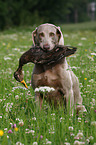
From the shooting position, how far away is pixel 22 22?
29453 mm

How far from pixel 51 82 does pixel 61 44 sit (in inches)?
21.9

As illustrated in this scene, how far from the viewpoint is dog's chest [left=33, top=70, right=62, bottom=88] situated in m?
3.28

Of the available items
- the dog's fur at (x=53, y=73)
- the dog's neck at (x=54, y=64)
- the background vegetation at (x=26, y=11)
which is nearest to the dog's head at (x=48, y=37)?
the dog's fur at (x=53, y=73)

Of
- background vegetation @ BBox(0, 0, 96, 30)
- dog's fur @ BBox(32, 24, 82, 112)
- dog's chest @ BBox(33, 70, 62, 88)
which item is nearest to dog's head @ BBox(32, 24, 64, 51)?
dog's fur @ BBox(32, 24, 82, 112)

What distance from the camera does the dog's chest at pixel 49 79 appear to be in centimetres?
328

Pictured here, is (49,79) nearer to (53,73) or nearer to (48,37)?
(53,73)

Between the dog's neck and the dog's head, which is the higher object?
the dog's head

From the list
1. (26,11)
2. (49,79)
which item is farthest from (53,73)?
(26,11)

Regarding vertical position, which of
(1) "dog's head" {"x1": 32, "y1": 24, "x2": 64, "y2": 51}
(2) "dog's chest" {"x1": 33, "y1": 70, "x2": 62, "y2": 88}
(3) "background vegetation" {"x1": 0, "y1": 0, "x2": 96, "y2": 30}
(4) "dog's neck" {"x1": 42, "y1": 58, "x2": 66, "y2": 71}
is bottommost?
(2) "dog's chest" {"x1": 33, "y1": 70, "x2": 62, "y2": 88}

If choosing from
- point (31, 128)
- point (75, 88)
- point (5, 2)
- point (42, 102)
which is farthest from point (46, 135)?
point (5, 2)

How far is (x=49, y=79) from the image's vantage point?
3.30 m

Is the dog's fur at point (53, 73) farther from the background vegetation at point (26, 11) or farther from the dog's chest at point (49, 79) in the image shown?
the background vegetation at point (26, 11)

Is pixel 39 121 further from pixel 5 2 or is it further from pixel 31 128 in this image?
pixel 5 2

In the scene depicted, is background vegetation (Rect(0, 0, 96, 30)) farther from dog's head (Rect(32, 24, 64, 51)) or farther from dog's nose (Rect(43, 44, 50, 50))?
dog's nose (Rect(43, 44, 50, 50))
